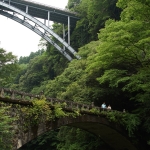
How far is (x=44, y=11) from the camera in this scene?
3316cm

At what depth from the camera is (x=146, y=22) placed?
43.3ft

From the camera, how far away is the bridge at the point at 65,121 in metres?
10.1

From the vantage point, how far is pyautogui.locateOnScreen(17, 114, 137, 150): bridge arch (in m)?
11.0

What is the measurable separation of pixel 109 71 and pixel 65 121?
4908mm

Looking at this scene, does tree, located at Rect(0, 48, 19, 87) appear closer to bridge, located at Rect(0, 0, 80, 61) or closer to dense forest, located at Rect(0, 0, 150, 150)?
dense forest, located at Rect(0, 0, 150, 150)

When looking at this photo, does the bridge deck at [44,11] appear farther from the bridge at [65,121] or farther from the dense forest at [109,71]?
the bridge at [65,121]

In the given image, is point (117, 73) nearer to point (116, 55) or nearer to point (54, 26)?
point (116, 55)

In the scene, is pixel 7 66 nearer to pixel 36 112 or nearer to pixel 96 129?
pixel 96 129

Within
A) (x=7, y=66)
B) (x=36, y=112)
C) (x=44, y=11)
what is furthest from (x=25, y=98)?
(x=44, y=11)

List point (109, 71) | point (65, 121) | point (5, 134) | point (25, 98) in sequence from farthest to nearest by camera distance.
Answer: point (109, 71), point (65, 121), point (25, 98), point (5, 134)

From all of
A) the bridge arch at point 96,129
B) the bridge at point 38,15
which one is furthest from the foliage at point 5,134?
the bridge at point 38,15

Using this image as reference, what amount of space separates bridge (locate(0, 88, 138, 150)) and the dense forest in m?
1.23

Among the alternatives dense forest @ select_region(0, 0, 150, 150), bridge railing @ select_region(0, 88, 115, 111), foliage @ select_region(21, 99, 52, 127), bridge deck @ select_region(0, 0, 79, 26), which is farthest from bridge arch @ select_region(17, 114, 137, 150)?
bridge deck @ select_region(0, 0, 79, 26)

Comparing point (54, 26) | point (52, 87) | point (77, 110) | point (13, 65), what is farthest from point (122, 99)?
point (54, 26)
